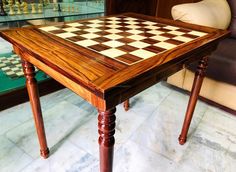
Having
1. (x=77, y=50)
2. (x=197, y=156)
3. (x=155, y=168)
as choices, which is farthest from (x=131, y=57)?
(x=197, y=156)

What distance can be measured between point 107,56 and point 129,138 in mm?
699

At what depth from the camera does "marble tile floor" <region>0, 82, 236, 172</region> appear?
1.02 meters

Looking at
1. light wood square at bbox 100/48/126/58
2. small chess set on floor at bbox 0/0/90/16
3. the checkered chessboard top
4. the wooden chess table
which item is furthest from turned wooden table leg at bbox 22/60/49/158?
small chess set on floor at bbox 0/0/90/16

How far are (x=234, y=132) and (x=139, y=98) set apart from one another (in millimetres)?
663

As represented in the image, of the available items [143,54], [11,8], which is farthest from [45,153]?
[11,8]

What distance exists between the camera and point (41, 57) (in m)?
0.60

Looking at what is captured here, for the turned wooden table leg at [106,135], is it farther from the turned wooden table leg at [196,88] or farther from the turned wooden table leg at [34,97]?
the turned wooden table leg at [196,88]

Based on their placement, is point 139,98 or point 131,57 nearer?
point 131,57

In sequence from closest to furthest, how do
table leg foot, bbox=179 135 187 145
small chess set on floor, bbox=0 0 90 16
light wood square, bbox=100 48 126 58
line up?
light wood square, bbox=100 48 126 58 → table leg foot, bbox=179 135 187 145 → small chess set on floor, bbox=0 0 90 16

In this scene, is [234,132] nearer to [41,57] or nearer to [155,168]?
[155,168]

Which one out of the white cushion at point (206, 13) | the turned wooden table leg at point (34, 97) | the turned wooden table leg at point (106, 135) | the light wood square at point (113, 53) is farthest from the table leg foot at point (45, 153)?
the white cushion at point (206, 13)

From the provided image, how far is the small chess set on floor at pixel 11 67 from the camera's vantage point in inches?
59.1

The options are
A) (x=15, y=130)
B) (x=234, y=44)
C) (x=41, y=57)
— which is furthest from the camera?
(x=234, y=44)

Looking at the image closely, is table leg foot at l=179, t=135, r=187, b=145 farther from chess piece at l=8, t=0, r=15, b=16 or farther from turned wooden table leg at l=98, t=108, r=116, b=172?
chess piece at l=8, t=0, r=15, b=16
